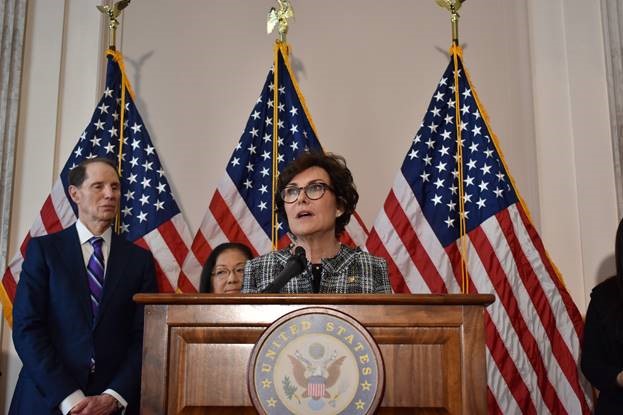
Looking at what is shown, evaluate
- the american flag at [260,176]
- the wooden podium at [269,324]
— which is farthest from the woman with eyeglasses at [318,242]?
the american flag at [260,176]

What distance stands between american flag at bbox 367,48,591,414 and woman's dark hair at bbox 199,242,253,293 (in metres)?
0.67

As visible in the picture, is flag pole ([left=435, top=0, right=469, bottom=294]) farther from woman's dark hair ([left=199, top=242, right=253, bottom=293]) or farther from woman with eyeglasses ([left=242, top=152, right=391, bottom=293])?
woman with eyeglasses ([left=242, top=152, right=391, bottom=293])

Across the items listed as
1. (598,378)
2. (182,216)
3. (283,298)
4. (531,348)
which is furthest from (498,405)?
(283,298)

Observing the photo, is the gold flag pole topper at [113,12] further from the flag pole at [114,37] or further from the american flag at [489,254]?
the american flag at [489,254]

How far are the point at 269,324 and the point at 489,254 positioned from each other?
2.15 m

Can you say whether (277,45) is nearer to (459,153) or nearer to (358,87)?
(358,87)

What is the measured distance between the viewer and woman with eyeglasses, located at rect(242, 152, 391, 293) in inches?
86.0

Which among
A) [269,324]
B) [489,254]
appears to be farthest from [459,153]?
[269,324]

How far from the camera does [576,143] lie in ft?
13.0

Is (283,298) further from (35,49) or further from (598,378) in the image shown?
(35,49)

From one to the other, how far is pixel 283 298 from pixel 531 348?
7.20 ft

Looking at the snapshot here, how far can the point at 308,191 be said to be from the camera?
2.29 m

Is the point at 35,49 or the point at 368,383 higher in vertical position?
the point at 35,49

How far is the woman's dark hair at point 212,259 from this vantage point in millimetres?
3270
